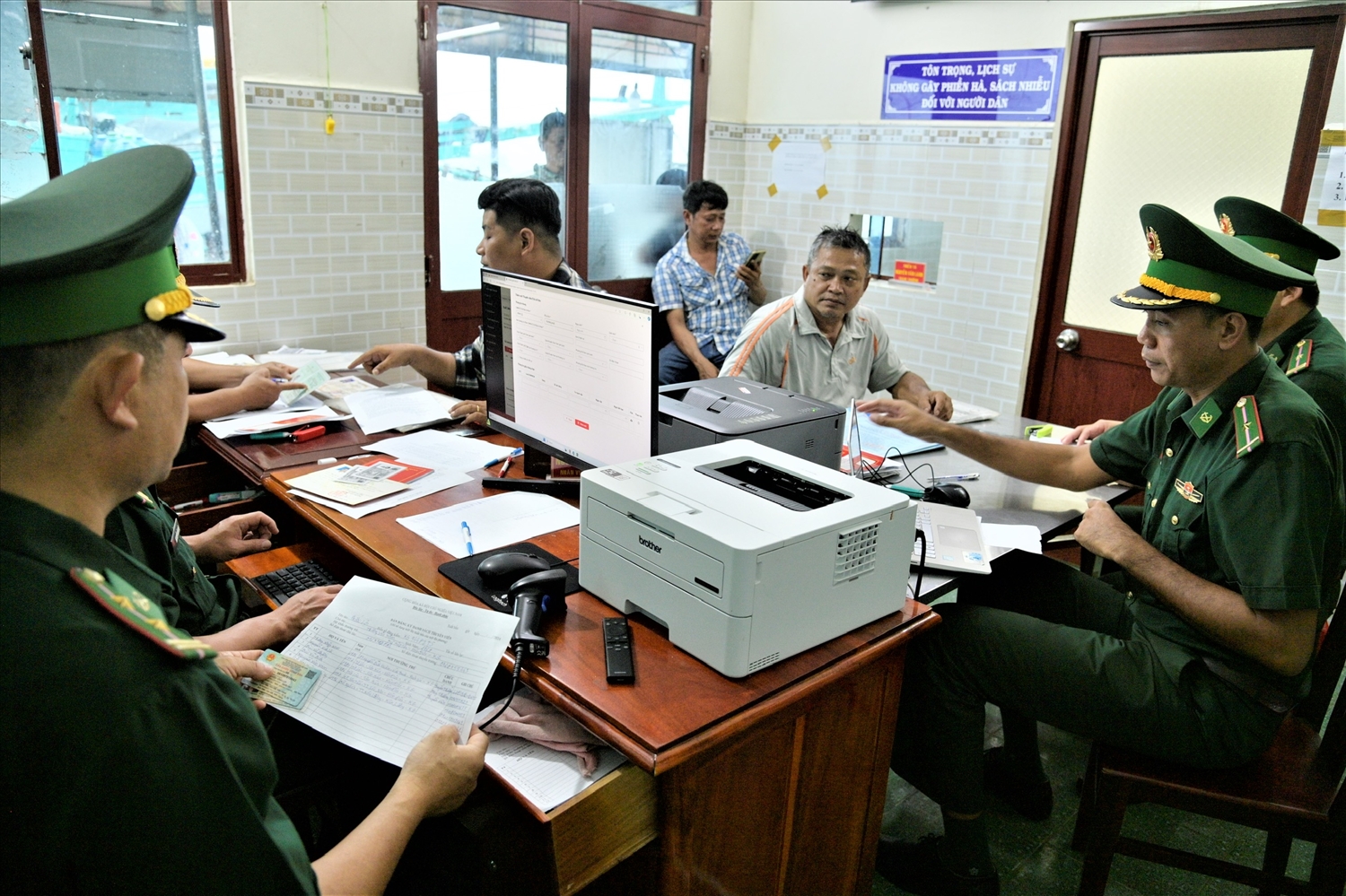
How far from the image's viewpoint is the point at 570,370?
2.08 meters

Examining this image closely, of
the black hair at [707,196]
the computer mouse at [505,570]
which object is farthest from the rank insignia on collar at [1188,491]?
the black hair at [707,196]

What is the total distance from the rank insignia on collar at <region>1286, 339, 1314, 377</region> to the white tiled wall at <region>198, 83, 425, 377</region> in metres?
3.38

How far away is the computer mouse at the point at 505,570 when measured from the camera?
5.38 feet

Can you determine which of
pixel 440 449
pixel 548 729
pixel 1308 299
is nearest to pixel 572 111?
pixel 440 449

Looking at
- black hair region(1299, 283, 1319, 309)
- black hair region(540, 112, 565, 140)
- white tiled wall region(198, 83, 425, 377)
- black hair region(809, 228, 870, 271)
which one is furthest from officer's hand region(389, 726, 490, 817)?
black hair region(540, 112, 565, 140)

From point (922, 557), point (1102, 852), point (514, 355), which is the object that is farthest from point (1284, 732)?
point (514, 355)

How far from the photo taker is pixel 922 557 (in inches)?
71.8

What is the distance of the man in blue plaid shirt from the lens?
185 inches

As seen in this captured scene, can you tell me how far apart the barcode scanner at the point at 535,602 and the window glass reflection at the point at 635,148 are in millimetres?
3656

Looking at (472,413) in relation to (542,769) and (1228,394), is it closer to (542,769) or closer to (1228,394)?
(542,769)

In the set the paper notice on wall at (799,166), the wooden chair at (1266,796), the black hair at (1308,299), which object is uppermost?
the paper notice on wall at (799,166)

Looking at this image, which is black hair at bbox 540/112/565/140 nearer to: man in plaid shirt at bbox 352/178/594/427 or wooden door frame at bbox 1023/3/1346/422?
man in plaid shirt at bbox 352/178/594/427

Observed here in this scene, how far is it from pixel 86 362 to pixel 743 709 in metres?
0.94

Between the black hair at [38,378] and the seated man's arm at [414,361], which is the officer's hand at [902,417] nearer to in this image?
the seated man's arm at [414,361]
